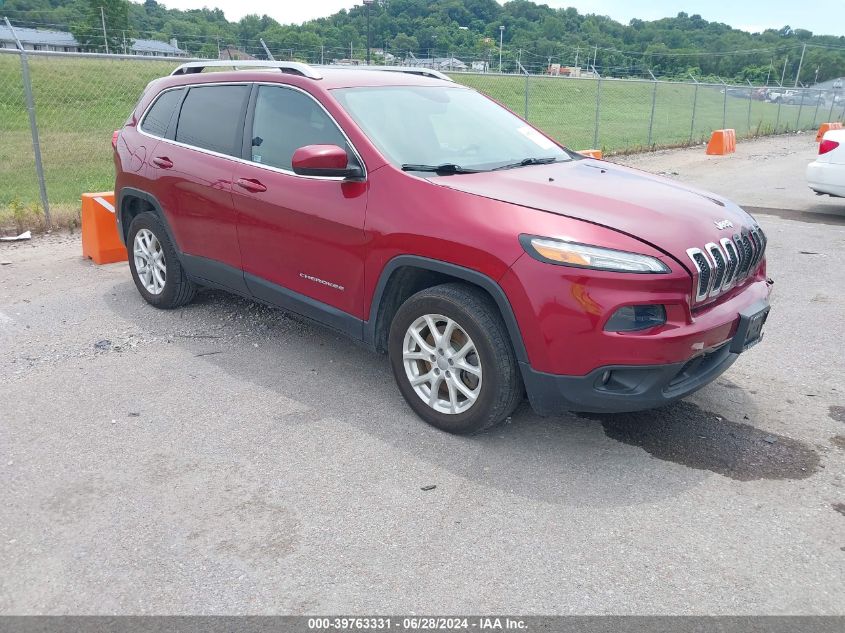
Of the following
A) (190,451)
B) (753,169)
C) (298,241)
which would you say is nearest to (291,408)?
(190,451)

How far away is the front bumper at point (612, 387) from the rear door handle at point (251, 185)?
2077mm

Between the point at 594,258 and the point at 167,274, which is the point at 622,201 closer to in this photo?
the point at 594,258

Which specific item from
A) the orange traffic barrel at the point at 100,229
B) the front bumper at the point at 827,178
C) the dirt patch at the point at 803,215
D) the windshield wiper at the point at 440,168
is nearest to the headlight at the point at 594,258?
the windshield wiper at the point at 440,168

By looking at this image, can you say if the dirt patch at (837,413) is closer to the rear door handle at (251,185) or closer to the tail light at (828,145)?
the rear door handle at (251,185)

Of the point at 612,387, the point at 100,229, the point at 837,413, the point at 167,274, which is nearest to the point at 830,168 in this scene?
the point at 837,413

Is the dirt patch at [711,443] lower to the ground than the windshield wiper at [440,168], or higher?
lower

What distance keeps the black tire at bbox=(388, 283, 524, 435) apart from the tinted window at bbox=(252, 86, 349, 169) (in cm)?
107

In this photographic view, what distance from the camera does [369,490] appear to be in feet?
11.0

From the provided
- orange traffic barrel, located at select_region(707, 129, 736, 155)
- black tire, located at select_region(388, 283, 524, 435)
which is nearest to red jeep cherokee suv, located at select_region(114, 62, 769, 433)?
black tire, located at select_region(388, 283, 524, 435)

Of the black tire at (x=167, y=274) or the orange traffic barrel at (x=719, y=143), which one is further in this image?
the orange traffic barrel at (x=719, y=143)

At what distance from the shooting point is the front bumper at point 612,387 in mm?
3301

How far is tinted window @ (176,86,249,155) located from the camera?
→ 483 cm

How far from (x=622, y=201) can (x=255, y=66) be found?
280 centimetres

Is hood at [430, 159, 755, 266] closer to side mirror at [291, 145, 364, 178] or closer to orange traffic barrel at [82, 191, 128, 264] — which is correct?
side mirror at [291, 145, 364, 178]
